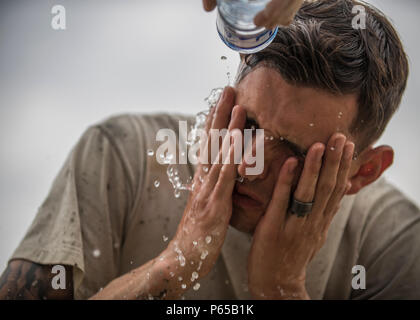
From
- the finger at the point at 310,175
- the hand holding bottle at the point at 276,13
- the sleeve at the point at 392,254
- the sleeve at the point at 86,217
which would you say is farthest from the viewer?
the sleeve at the point at 392,254

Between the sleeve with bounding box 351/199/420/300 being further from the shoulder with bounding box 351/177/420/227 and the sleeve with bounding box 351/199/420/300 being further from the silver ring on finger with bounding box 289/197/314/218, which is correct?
the silver ring on finger with bounding box 289/197/314/218

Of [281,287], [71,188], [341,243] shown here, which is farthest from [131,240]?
[341,243]

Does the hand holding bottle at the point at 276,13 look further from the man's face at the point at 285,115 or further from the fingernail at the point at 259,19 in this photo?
the man's face at the point at 285,115

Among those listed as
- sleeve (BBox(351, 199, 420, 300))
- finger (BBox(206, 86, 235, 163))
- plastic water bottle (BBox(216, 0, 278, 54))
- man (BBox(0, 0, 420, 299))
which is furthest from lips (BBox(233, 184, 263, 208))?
sleeve (BBox(351, 199, 420, 300))

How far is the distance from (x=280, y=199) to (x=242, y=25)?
11.2 inches

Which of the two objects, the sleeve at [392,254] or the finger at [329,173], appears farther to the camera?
the sleeve at [392,254]

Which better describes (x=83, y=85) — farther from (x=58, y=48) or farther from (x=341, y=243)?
(x=341, y=243)

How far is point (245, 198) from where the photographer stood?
71 cm

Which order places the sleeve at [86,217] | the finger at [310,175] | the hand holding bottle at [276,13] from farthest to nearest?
1. the sleeve at [86,217]
2. the finger at [310,175]
3. the hand holding bottle at [276,13]

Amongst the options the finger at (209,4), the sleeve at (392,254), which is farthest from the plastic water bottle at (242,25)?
the sleeve at (392,254)

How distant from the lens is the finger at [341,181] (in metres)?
0.63

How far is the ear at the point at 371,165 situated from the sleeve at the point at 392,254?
0.20m

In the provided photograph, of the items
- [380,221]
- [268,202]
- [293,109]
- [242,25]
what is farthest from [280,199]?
[380,221]

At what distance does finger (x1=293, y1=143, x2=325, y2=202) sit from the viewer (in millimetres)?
616
